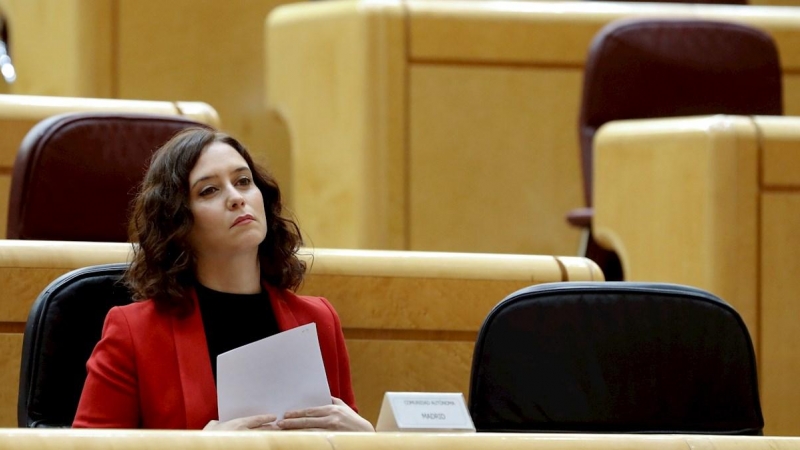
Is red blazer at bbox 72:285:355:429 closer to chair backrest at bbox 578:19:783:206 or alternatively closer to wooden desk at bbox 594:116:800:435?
wooden desk at bbox 594:116:800:435

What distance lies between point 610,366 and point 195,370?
0.22 m

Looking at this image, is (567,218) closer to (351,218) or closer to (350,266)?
(351,218)

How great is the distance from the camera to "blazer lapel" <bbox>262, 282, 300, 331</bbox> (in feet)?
2.50

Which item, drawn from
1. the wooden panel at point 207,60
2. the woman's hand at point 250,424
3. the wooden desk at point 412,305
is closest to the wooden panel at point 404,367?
the wooden desk at point 412,305

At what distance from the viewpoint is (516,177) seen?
4.61 feet

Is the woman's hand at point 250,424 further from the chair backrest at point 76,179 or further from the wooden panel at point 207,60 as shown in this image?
the wooden panel at point 207,60

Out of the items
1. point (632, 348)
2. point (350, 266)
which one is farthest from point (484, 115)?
point (632, 348)

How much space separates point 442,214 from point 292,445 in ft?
2.86

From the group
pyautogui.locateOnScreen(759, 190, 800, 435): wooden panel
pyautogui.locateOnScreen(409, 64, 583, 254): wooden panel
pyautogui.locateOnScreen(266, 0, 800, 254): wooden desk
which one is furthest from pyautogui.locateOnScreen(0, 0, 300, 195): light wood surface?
pyautogui.locateOnScreen(759, 190, 800, 435): wooden panel

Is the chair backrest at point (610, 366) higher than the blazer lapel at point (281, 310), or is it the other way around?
the blazer lapel at point (281, 310)

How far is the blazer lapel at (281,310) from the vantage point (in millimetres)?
761

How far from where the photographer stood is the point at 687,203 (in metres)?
1.15

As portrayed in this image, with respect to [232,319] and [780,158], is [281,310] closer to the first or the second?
[232,319]

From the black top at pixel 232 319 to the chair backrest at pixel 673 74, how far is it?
24.8 inches
